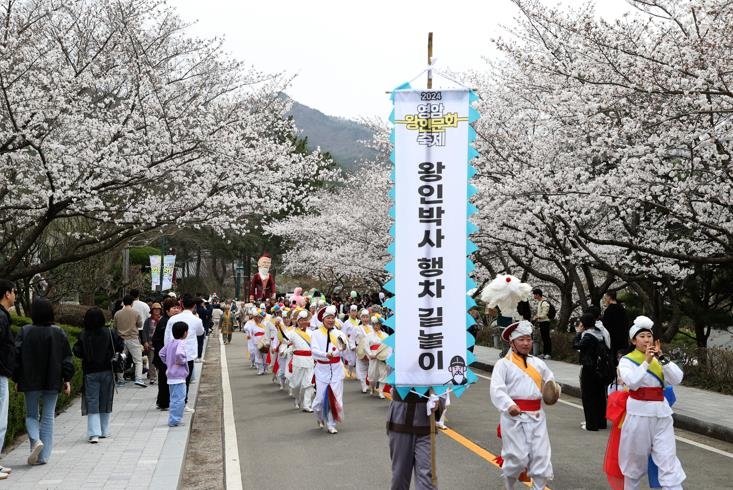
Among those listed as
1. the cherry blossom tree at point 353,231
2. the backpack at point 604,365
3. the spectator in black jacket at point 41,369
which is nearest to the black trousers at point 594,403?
the backpack at point 604,365

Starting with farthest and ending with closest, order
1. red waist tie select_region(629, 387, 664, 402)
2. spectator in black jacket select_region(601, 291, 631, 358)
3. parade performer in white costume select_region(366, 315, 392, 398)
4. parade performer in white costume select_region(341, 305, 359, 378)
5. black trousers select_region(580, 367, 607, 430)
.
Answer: parade performer in white costume select_region(341, 305, 359, 378), parade performer in white costume select_region(366, 315, 392, 398), spectator in black jacket select_region(601, 291, 631, 358), black trousers select_region(580, 367, 607, 430), red waist tie select_region(629, 387, 664, 402)

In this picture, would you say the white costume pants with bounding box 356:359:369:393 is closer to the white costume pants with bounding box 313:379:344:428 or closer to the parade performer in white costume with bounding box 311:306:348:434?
the parade performer in white costume with bounding box 311:306:348:434

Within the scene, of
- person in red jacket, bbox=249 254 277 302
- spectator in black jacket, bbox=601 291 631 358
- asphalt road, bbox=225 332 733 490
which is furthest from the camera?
person in red jacket, bbox=249 254 277 302

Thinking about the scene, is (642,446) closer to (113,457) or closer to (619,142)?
(113,457)

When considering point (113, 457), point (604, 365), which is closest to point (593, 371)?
point (604, 365)

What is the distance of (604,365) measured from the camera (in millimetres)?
12156

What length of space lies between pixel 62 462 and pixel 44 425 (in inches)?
17.6

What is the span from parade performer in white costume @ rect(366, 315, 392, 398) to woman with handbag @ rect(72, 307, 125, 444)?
5.89 m

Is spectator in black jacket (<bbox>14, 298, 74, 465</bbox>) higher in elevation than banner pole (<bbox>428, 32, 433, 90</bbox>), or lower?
lower

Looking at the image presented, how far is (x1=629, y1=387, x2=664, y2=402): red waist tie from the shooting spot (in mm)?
7605

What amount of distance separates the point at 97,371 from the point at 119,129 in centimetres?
566

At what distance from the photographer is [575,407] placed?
47.8 ft

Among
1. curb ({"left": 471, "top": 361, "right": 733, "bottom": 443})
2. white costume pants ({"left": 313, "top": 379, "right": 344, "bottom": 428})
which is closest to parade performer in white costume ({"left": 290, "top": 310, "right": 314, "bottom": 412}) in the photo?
white costume pants ({"left": 313, "top": 379, "right": 344, "bottom": 428})

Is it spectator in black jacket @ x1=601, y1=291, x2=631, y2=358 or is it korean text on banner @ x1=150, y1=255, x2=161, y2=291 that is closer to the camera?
spectator in black jacket @ x1=601, y1=291, x2=631, y2=358
